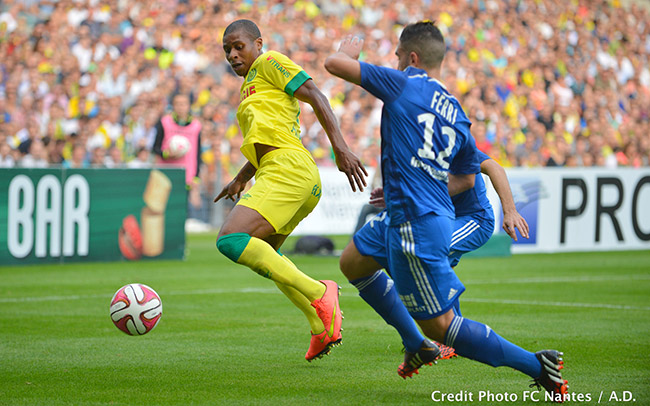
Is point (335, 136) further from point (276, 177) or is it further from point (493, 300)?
point (493, 300)

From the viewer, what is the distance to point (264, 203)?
236 inches

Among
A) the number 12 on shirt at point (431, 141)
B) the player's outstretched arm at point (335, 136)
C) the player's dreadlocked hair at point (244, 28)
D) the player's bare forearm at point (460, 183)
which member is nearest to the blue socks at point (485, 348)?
the number 12 on shirt at point (431, 141)

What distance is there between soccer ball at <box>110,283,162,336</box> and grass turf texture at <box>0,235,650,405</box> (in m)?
0.21

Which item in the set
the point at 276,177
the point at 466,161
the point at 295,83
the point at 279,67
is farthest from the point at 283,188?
the point at 466,161

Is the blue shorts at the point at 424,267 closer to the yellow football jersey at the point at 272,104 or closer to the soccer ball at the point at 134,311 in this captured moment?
the yellow football jersey at the point at 272,104

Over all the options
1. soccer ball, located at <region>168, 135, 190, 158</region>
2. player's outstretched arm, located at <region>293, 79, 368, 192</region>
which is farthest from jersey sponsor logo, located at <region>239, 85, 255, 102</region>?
soccer ball, located at <region>168, 135, 190, 158</region>

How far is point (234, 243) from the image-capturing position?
230 inches

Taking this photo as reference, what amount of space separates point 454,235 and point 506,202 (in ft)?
2.27

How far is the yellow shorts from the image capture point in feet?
19.7

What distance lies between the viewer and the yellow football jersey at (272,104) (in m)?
6.18

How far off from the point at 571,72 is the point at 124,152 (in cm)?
1511

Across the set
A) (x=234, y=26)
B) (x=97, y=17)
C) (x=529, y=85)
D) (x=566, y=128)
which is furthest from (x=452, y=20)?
(x=234, y=26)

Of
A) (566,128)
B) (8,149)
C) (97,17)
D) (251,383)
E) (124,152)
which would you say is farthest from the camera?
(566,128)

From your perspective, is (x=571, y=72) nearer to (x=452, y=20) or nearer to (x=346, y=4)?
(x=452, y=20)
